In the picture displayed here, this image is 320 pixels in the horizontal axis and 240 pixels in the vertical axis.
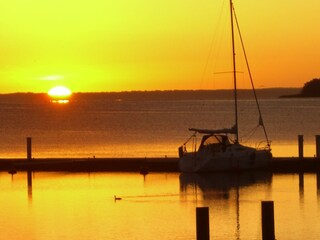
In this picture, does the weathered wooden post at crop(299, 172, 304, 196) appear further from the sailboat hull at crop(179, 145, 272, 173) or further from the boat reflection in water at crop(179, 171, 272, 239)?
the sailboat hull at crop(179, 145, 272, 173)

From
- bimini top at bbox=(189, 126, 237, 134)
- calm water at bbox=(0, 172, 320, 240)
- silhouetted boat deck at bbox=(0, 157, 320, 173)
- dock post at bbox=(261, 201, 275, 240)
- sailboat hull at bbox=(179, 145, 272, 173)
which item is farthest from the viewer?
bimini top at bbox=(189, 126, 237, 134)

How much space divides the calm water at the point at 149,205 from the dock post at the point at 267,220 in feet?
7.69

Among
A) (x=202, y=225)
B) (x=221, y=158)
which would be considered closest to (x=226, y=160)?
(x=221, y=158)

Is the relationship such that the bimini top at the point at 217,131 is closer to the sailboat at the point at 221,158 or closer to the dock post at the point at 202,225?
the sailboat at the point at 221,158

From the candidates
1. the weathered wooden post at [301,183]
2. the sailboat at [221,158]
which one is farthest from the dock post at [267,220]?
the sailboat at [221,158]

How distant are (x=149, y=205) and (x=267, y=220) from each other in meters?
10.3

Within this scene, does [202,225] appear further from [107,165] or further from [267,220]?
[107,165]

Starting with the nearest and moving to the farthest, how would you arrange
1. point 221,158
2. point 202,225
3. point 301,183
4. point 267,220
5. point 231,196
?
1. point 202,225
2. point 267,220
3. point 231,196
4. point 301,183
5. point 221,158

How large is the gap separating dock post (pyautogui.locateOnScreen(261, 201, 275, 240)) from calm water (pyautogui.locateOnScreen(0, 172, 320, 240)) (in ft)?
7.69

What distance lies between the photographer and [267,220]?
2881 centimetres

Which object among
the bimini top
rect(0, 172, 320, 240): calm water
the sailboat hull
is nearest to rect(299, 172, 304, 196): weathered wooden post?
rect(0, 172, 320, 240): calm water

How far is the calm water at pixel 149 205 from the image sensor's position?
3275 cm

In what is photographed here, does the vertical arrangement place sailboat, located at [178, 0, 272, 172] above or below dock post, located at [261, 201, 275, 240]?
above

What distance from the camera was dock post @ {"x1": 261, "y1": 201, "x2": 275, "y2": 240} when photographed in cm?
2852
